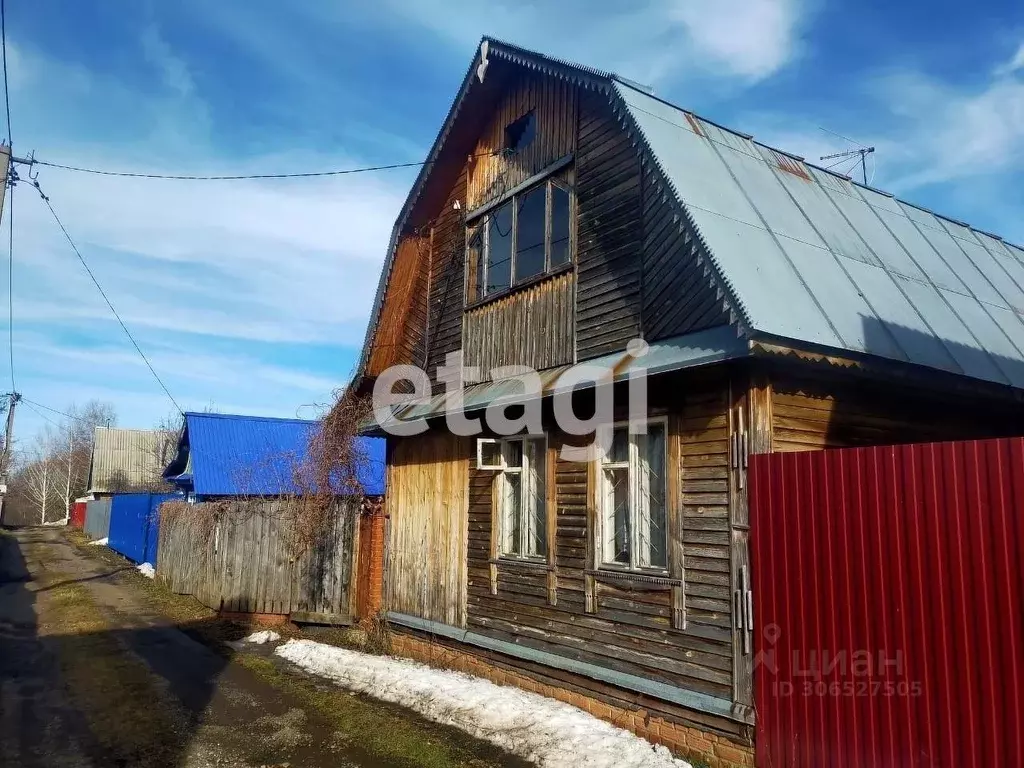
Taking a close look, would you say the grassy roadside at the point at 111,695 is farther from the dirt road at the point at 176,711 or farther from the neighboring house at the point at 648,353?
the neighboring house at the point at 648,353

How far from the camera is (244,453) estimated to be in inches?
882

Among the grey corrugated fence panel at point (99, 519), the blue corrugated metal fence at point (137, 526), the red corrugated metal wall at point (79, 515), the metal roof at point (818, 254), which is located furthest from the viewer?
the red corrugated metal wall at point (79, 515)

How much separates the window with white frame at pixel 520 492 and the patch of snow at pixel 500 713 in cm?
154

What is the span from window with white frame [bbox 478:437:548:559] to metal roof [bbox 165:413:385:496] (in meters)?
10.9

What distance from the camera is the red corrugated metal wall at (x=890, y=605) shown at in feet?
14.4

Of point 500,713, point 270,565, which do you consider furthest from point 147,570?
point 500,713

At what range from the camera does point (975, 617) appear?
449 cm

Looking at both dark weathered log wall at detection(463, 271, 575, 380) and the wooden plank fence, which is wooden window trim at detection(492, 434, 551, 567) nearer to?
dark weathered log wall at detection(463, 271, 575, 380)

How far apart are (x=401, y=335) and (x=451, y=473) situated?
2.62 meters

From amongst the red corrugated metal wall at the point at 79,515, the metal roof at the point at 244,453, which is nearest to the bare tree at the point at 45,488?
the red corrugated metal wall at the point at 79,515

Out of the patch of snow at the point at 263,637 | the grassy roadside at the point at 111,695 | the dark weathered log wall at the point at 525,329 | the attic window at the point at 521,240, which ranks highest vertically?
the attic window at the point at 521,240

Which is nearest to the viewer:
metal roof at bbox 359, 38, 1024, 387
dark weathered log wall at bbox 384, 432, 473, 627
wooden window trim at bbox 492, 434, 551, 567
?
metal roof at bbox 359, 38, 1024, 387

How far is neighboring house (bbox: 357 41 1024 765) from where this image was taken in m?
6.09

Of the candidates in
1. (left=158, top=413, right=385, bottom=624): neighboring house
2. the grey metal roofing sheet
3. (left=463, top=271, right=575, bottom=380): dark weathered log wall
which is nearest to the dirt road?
(left=158, top=413, right=385, bottom=624): neighboring house
